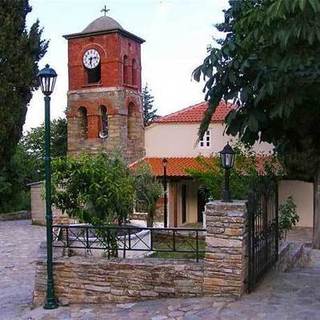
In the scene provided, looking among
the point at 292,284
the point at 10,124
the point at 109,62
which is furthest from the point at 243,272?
the point at 109,62

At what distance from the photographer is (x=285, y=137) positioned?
9.52 meters

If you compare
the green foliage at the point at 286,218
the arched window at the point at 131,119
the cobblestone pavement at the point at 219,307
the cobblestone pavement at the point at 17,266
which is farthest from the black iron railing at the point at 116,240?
the arched window at the point at 131,119

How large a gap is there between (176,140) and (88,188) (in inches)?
646

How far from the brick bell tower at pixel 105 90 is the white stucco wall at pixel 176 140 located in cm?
123

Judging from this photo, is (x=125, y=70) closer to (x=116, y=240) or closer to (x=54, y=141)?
(x=54, y=141)

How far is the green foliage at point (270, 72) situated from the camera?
4414 millimetres

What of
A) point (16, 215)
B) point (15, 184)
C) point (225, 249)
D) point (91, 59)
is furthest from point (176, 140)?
point (225, 249)

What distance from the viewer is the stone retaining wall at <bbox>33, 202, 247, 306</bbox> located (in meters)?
6.79

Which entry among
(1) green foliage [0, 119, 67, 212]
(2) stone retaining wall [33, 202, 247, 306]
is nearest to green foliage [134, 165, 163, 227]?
(2) stone retaining wall [33, 202, 247, 306]

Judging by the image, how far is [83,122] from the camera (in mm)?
26406

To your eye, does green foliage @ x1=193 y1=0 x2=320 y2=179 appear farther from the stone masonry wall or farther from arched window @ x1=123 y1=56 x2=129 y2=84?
arched window @ x1=123 y1=56 x2=129 y2=84

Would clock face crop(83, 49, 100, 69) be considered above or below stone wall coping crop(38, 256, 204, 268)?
above

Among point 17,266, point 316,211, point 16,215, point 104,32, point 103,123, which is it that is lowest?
point 17,266

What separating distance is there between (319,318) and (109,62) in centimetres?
2068
